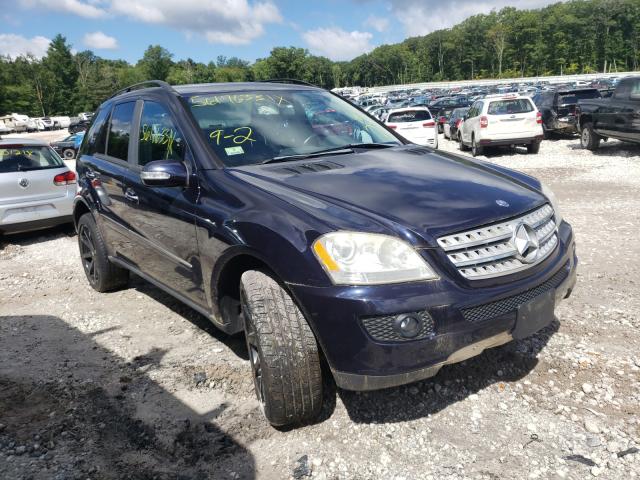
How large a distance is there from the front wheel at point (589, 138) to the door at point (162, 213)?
12.4 meters

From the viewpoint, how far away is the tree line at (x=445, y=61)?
88.1m

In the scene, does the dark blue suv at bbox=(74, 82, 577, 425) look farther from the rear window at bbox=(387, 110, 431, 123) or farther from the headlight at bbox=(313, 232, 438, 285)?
the rear window at bbox=(387, 110, 431, 123)

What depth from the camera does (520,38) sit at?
111875mm

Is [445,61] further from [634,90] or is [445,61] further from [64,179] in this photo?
[64,179]

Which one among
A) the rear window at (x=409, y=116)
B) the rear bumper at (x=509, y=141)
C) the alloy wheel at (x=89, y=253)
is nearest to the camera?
the alloy wheel at (x=89, y=253)

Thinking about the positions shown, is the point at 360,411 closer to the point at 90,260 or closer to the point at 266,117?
the point at 266,117

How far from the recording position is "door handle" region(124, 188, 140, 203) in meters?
3.81

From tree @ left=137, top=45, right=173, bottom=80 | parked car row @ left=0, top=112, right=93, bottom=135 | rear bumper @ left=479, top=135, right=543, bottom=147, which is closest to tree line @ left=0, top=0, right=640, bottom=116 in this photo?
tree @ left=137, top=45, right=173, bottom=80

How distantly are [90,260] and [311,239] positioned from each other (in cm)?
372

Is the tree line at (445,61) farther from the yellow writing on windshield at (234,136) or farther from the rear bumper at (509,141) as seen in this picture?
the yellow writing on windshield at (234,136)

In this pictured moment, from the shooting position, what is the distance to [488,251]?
8.03 ft

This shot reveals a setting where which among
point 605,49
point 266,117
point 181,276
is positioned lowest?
point 181,276

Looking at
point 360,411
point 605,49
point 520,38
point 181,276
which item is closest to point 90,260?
point 181,276

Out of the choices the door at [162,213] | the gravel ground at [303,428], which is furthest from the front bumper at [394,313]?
the door at [162,213]
